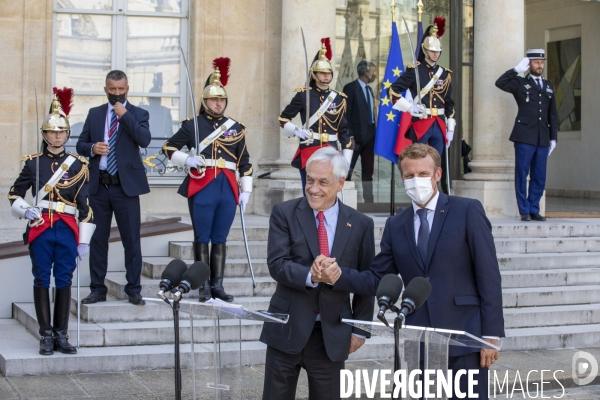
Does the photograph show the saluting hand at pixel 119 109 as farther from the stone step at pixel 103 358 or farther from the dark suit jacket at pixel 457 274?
the dark suit jacket at pixel 457 274

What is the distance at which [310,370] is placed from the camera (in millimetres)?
4711

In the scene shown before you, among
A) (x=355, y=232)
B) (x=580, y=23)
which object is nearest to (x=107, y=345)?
(x=355, y=232)

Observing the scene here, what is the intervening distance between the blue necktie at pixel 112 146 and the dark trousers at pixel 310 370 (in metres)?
4.11

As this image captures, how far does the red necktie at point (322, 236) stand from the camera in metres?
4.75

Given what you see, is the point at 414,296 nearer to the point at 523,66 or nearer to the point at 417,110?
the point at 417,110

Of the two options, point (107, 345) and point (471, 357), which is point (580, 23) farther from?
point (471, 357)

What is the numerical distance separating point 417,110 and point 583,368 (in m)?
4.02

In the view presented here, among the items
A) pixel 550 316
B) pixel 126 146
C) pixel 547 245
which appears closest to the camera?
pixel 126 146

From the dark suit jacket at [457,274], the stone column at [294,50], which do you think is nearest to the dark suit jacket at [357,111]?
the stone column at [294,50]

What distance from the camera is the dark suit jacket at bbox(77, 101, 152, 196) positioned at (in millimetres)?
8422

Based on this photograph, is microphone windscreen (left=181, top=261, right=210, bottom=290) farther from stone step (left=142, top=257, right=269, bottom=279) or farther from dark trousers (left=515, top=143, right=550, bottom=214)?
dark trousers (left=515, top=143, right=550, bottom=214)

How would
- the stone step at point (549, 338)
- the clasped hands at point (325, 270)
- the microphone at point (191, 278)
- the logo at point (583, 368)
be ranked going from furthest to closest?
the stone step at point (549, 338), the logo at point (583, 368), the microphone at point (191, 278), the clasped hands at point (325, 270)

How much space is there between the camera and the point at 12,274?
29.9 feet

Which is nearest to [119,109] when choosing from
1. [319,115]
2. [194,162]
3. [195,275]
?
[194,162]
